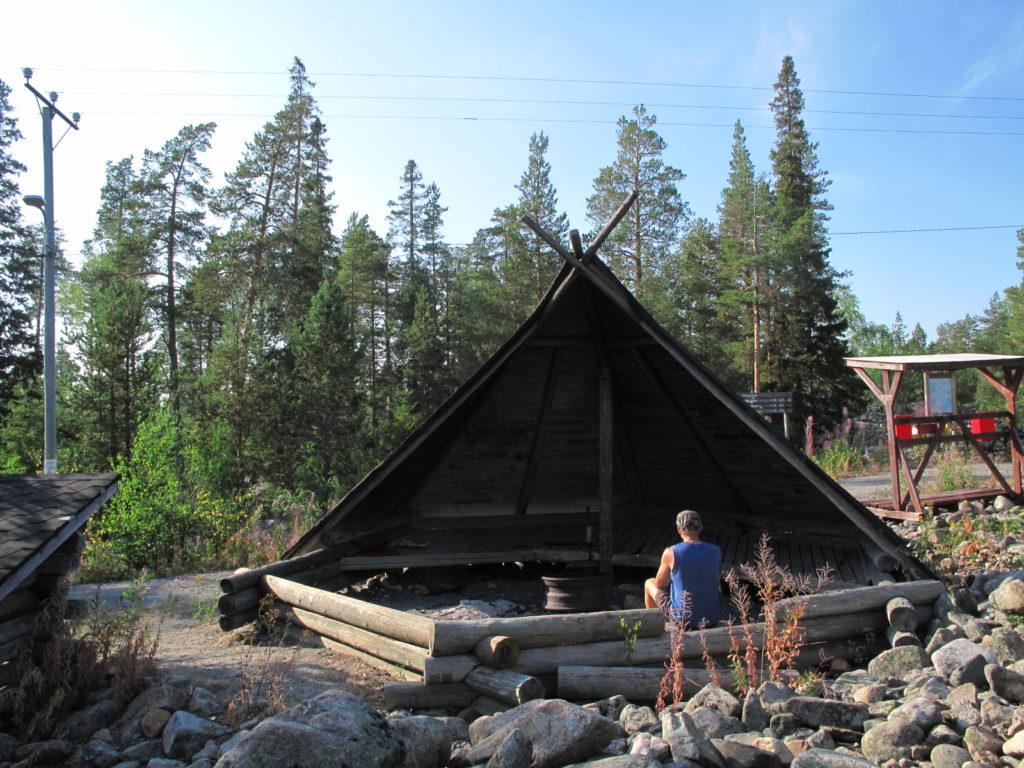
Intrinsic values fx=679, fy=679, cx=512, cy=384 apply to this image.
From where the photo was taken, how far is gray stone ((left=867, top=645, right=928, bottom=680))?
459cm

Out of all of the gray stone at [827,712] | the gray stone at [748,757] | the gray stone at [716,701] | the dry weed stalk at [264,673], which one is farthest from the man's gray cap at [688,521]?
the dry weed stalk at [264,673]

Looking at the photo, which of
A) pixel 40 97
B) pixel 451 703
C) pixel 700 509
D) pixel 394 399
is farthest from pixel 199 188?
pixel 451 703

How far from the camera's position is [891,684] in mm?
4375

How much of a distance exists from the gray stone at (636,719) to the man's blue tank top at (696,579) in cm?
112

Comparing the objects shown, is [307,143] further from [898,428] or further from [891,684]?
[891,684]

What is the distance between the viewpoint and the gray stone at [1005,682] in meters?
3.69

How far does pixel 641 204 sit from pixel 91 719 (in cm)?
2904

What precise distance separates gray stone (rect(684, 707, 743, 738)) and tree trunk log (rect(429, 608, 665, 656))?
107 centimetres

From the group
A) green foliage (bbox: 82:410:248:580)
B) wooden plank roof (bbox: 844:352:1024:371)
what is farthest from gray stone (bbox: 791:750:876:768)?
green foliage (bbox: 82:410:248:580)

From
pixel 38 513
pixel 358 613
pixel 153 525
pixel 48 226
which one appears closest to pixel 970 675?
pixel 358 613

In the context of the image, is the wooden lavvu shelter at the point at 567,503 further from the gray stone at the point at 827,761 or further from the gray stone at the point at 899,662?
the gray stone at the point at 827,761

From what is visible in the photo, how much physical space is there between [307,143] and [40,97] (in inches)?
690

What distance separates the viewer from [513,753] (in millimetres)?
2996

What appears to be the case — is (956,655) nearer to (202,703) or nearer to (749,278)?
(202,703)
